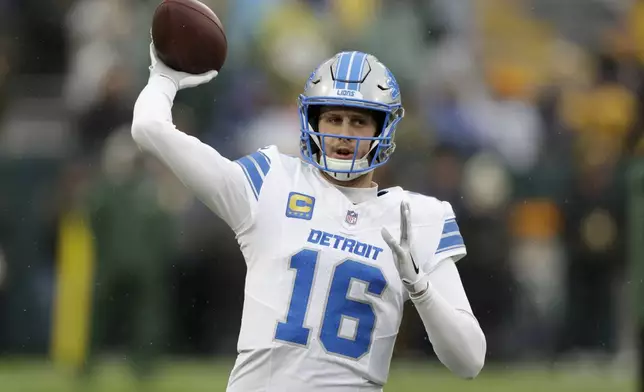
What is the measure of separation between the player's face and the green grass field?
189 inches

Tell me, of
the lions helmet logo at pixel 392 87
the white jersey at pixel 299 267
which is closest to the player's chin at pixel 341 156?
the white jersey at pixel 299 267

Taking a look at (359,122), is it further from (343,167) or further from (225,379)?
(225,379)

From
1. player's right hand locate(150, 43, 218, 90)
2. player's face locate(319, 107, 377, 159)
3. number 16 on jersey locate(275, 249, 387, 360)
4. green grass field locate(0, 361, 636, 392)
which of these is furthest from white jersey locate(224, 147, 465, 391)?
green grass field locate(0, 361, 636, 392)

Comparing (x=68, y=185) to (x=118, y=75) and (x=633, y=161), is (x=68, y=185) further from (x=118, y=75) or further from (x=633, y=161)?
(x=633, y=161)

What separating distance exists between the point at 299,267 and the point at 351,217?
9.0 inches

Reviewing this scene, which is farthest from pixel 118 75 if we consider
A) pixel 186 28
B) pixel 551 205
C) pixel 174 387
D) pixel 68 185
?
pixel 186 28

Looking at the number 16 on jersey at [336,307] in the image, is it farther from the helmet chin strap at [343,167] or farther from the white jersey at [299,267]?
the helmet chin strap at [343,167]

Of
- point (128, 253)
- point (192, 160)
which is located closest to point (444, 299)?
point (192, 160)

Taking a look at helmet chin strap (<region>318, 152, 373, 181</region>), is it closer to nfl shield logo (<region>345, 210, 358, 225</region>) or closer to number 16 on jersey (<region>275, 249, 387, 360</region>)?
nfl shield logo (<region>345, 210, 358, 225</region>)

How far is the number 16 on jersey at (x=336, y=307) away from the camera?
3789 millimetres

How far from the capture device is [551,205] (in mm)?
10312

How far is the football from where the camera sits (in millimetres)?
4004

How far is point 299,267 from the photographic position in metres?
3.81

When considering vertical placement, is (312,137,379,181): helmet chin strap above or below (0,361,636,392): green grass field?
above
